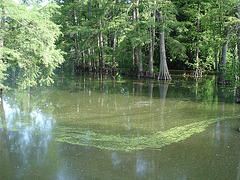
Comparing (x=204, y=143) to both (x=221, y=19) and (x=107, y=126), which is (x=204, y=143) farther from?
(x=221, y=19)

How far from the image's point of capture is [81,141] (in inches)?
201

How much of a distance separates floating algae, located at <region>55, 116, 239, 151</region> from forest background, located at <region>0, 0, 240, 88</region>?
3.09 meters

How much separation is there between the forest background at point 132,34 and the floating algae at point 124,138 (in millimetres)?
3086

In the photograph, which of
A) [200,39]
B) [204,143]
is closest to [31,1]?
[204,143]

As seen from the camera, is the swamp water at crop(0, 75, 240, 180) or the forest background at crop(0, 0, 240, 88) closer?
the swamp water at crop(0, 75, 240, 180)

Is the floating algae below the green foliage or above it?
below

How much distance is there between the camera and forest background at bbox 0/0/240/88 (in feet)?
25.3

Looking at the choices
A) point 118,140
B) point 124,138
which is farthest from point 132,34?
point 118,140

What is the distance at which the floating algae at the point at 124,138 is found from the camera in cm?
488

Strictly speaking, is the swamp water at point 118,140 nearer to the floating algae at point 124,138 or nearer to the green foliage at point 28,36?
the floating algae at point 124,138

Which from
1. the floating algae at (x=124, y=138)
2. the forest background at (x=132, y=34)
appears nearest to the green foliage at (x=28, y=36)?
the forest background at (x=132, y=34)

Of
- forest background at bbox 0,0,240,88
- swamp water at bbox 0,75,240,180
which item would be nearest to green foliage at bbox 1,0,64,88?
forest background at bbox 0,0,240,88

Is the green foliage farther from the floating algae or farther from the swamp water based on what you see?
the floating algae

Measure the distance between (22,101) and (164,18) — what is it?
1120 centimetres
